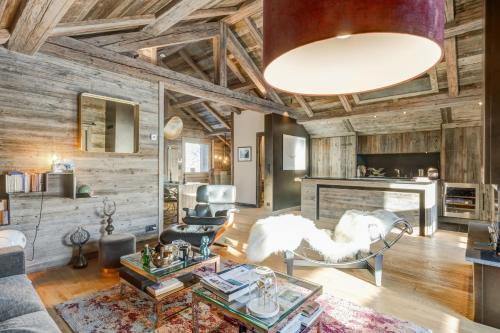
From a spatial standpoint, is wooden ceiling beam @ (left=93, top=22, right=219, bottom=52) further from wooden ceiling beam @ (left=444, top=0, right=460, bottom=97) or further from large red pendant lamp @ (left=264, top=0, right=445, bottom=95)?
wooden ceiling beam @ (left=444, top=0, right=460, bottom=97)

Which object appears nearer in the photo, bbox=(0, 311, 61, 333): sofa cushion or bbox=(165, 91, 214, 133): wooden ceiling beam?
bbox=(0, 311, 61, 333): sofa cushion

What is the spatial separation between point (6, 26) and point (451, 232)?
7240mm

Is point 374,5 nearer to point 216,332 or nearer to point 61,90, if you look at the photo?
point 216,332

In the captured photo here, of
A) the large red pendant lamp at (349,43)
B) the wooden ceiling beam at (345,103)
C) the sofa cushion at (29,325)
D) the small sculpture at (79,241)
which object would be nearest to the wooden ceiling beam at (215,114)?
the wooden ceiling beam at (345,103)

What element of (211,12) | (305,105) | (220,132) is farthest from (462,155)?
(220,132)

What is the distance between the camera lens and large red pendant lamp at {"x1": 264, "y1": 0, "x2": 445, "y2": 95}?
563mm

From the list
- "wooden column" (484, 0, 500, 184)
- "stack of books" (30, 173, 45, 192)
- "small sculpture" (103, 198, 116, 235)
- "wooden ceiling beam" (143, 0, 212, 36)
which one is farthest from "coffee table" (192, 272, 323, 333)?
"wooden ceiling beam" (143, 0, 212, 36)

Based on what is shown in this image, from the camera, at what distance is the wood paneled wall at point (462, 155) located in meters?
5.86

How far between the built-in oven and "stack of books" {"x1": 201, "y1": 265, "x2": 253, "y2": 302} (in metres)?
6.07

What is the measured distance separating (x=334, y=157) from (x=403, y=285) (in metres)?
5.38

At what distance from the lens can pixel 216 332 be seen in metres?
2.02

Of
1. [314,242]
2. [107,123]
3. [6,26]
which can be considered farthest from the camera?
[107,123]

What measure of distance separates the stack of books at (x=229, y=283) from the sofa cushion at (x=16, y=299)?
42.1 inches

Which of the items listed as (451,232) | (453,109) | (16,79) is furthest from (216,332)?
(453,109)
